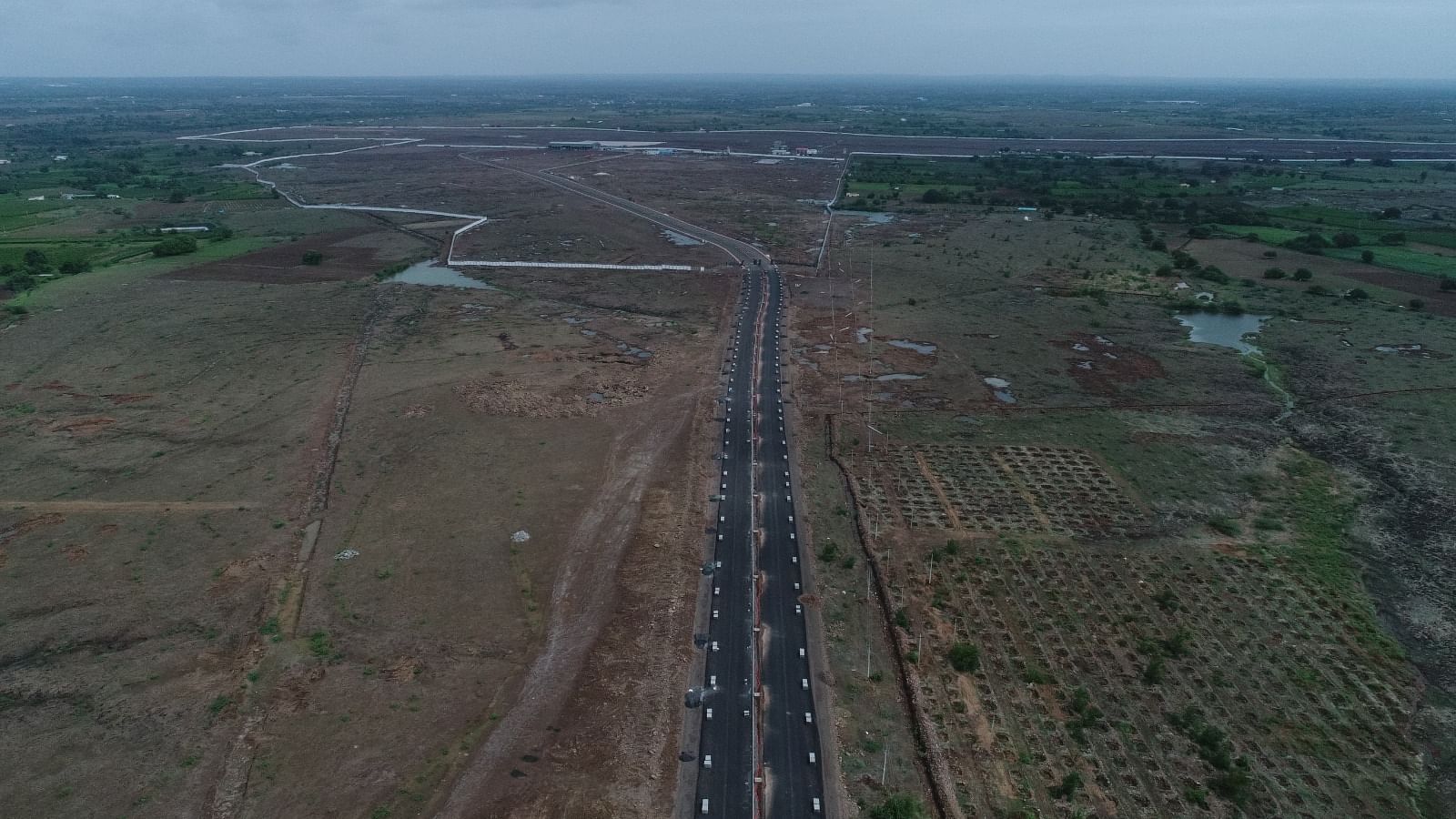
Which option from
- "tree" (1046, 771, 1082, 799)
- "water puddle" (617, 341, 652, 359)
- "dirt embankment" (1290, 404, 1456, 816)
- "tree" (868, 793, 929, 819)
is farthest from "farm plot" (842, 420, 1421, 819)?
"water puddle" (617, 341, 652, 359)

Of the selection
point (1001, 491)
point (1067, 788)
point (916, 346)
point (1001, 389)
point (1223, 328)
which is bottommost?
point (1067, 788)

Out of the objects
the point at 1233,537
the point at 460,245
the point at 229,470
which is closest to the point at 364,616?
the point at 229,470

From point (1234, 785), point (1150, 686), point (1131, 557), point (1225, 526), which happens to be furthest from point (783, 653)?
point (1225, 526)

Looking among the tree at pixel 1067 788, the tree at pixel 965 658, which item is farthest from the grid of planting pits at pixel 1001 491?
the tree at pixel 1067 788

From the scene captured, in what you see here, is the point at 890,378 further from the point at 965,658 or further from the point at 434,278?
the point at 434,278

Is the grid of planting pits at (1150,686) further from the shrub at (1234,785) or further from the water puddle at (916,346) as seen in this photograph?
the water puddle at (916,346)

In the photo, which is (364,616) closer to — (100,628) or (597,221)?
(100,628)

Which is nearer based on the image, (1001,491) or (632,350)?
(1001,491)
